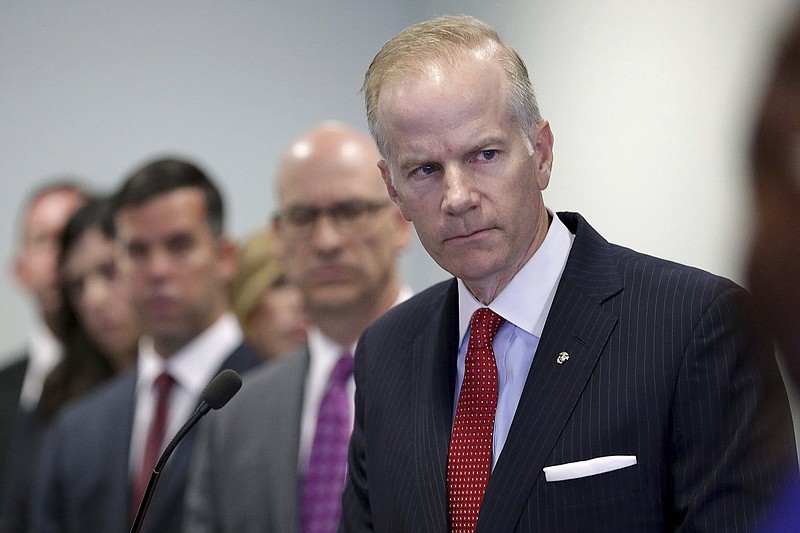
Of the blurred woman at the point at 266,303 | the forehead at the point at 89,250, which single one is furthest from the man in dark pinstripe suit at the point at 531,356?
the forehead at the point at 89,250

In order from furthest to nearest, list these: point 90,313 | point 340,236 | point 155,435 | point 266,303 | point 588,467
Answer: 1. point 90,313
2. point 266,303
3. point 155,435
4. point 340,236
5. point 588,467

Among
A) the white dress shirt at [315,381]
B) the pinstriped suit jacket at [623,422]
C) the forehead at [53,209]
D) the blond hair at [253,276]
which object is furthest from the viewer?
the forehead at [53,209]

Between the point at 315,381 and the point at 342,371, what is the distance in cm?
9

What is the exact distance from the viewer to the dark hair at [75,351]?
14.4 ft

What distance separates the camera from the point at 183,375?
3334 millimetres

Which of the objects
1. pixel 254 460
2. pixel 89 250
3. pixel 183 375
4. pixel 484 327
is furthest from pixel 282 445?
pixel 89 250

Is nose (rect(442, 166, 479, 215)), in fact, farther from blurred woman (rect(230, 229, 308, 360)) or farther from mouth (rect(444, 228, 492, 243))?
blurred woman (rect(230, 229, 308, 360))

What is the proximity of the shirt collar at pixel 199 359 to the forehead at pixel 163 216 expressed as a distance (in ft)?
1.07

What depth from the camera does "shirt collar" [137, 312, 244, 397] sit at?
3.32 m

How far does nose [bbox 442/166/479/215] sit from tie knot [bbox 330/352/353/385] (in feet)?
3.87

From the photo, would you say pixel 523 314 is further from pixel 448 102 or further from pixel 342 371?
pixel 342 371

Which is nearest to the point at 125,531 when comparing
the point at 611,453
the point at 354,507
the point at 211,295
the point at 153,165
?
the point at 211,295

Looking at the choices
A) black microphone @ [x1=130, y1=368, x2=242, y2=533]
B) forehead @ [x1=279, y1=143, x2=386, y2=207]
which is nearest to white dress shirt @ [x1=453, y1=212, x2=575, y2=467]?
black microphone @ [x1=130, y1=368, x2=242, y2=533]

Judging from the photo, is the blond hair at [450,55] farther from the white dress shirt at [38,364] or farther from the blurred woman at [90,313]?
the white dress shirt at [38,364]
